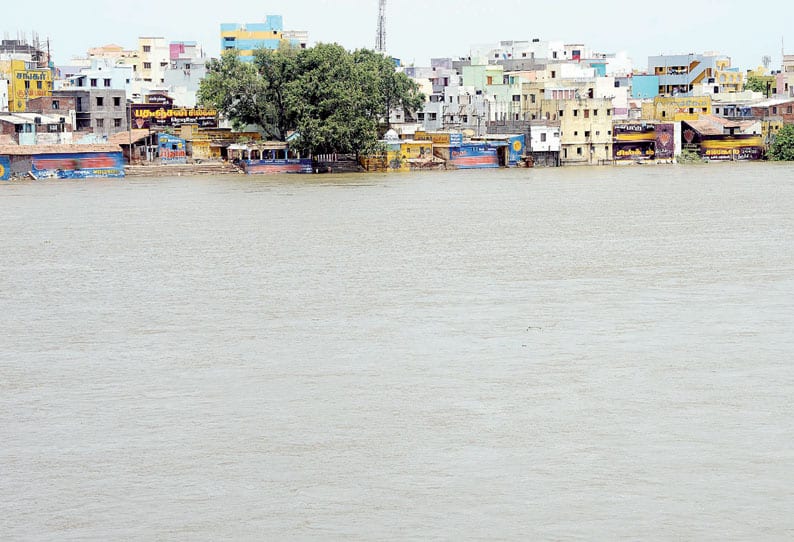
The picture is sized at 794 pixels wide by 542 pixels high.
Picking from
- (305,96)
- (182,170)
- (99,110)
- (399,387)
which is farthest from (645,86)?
(399,387)

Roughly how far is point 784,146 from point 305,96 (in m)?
12.2

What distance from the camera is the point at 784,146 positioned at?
3275 centimetres

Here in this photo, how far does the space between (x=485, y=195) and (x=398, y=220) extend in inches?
202

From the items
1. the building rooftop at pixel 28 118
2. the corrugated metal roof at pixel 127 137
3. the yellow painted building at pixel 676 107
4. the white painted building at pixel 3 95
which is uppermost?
the white painted building at pixel 3 95

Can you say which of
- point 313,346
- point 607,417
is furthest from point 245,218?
point 607,417

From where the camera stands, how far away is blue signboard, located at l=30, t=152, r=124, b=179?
27.5 metres

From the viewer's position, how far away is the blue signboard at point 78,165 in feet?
90.3

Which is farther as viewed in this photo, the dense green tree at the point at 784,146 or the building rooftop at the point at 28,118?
the dense green tree at the point at 784,146

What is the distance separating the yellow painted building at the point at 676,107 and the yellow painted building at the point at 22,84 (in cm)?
1551

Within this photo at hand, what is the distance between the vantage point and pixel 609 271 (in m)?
12.7

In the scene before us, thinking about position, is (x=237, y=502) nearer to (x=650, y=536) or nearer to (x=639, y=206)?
(x=650, y=536)

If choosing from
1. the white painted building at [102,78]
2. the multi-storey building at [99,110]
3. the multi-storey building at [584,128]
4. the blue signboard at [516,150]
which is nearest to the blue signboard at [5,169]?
the multi-storey building at [99,110]

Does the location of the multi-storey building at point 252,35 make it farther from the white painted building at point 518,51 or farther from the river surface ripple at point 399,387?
the river surface ripple at point 399,387

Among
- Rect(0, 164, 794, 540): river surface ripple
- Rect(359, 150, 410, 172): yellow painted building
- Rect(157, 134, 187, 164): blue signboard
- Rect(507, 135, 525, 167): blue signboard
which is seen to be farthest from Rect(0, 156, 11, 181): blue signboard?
Rect(0, 164, 794, 540): river surface ripple
